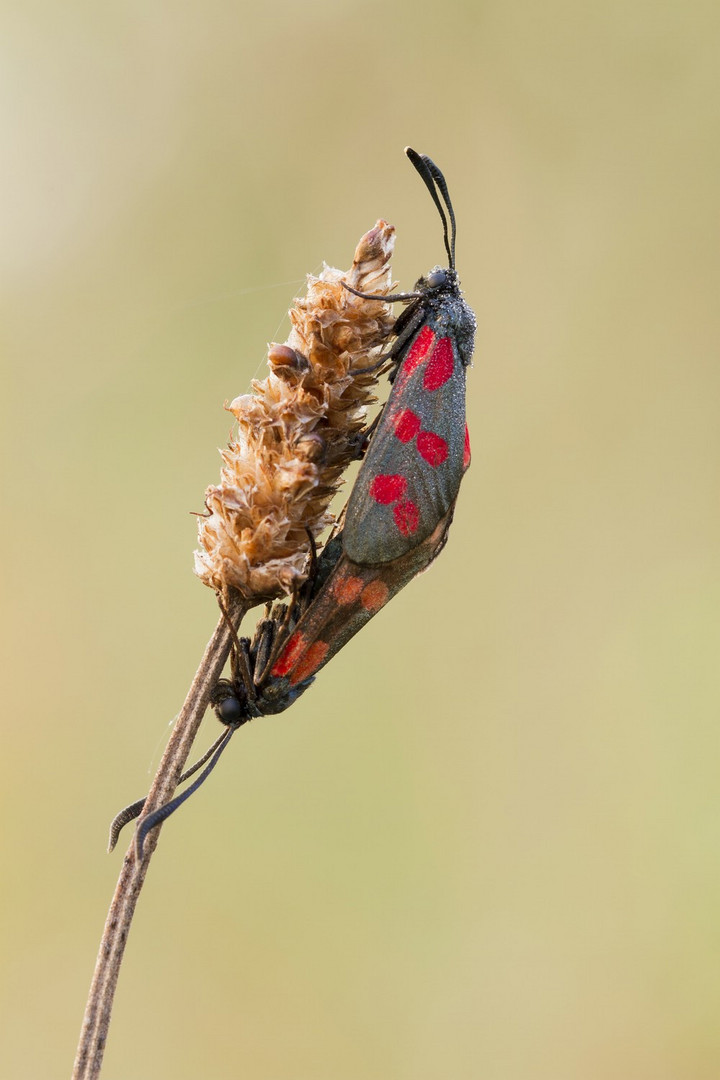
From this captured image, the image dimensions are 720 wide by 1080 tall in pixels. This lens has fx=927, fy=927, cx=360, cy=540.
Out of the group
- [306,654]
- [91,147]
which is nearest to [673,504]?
[306,654]

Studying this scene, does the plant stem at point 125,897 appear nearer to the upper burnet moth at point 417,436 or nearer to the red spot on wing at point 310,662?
the red spot on wing at point 310,662

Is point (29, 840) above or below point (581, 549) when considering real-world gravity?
below

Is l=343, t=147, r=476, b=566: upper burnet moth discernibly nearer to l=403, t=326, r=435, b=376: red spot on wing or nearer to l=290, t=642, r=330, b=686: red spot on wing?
l=403, t=326, r=435, b=376: red spot on wing

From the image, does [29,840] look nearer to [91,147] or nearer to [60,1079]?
[60,1079]

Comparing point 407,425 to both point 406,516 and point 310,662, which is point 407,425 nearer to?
Result: point 406,516

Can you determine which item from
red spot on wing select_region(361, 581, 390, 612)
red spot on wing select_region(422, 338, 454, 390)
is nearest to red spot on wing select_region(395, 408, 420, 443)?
red spot on wing select_region(422, 338, 454, 390)
